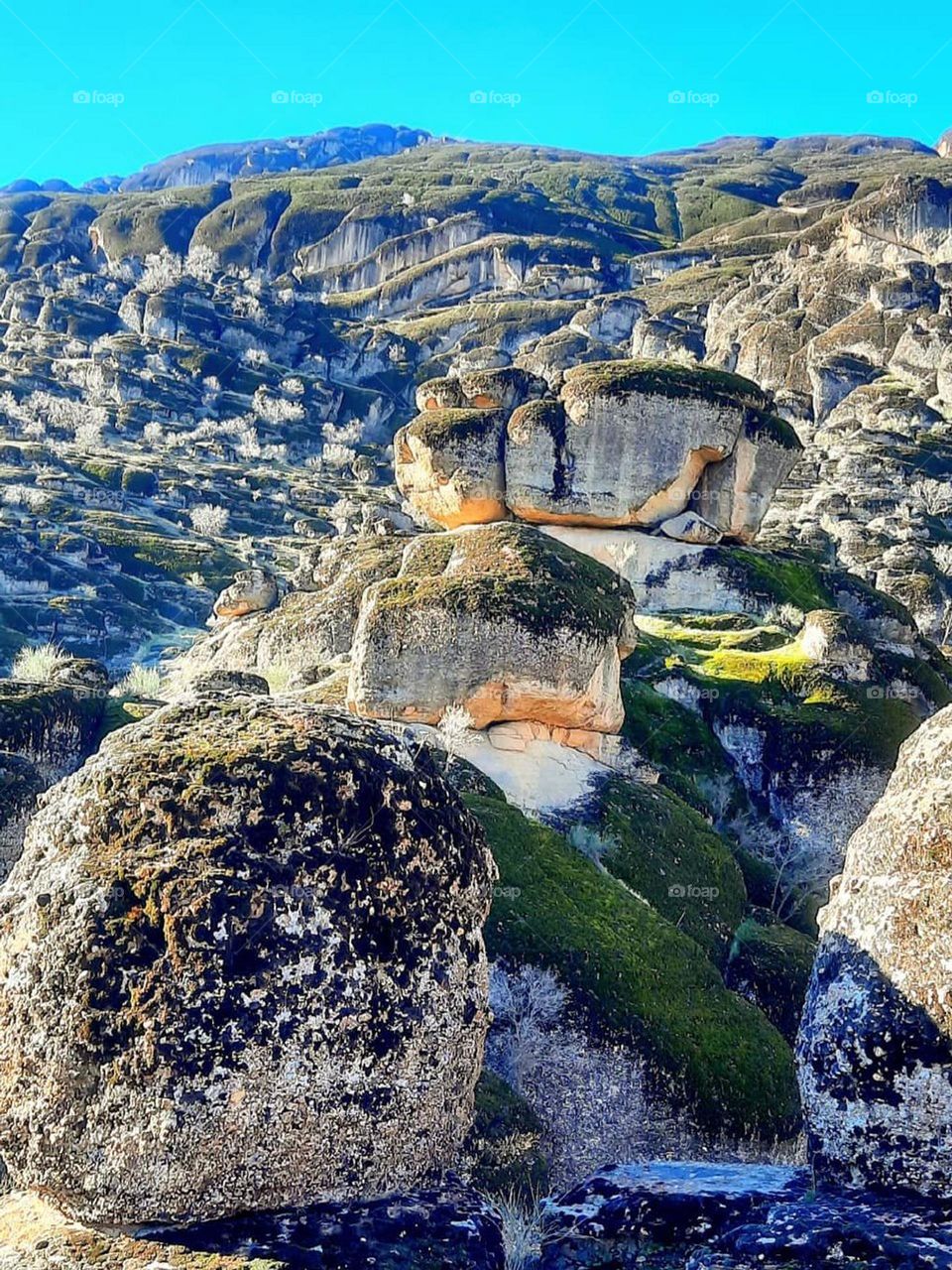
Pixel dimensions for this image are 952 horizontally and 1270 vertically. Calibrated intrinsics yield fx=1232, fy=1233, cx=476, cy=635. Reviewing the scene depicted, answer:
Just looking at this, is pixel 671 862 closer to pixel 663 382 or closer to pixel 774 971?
pixel 774 971

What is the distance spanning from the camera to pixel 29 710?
13.0 metres

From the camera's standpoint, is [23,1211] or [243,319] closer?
[23,1211]

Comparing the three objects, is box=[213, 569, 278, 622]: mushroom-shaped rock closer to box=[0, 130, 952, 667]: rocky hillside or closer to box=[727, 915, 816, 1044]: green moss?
box=[0, 130, 952, 667]: rocky hillside

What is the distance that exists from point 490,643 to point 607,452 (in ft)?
50.2

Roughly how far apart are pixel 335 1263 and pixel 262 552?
68.5 metres

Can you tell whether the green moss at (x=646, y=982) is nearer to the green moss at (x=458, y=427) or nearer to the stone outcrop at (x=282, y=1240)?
the stone outcrop at (x=282, y=1240)

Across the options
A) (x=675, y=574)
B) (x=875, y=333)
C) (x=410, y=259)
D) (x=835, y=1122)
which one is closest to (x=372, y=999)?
(x=835, y=1122)

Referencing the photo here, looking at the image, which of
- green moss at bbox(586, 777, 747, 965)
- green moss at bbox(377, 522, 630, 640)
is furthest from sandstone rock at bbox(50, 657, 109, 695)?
green moss at bbox(586, 777, 747, 965)

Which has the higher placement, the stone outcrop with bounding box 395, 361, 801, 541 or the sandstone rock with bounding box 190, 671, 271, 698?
the stone outcrop with bounding box 395, 361, 801, 541

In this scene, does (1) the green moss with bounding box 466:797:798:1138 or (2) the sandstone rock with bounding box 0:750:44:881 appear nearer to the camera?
(1) the green moss with bounding box 466:797:798:1138

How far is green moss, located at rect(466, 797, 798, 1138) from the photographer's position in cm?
898

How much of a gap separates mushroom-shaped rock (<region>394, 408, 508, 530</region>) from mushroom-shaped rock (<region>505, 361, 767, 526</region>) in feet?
1.19

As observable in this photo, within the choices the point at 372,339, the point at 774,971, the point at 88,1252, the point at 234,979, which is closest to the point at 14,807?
the point at 234,979

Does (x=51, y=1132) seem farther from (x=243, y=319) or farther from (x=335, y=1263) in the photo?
(x=243, y=319)
